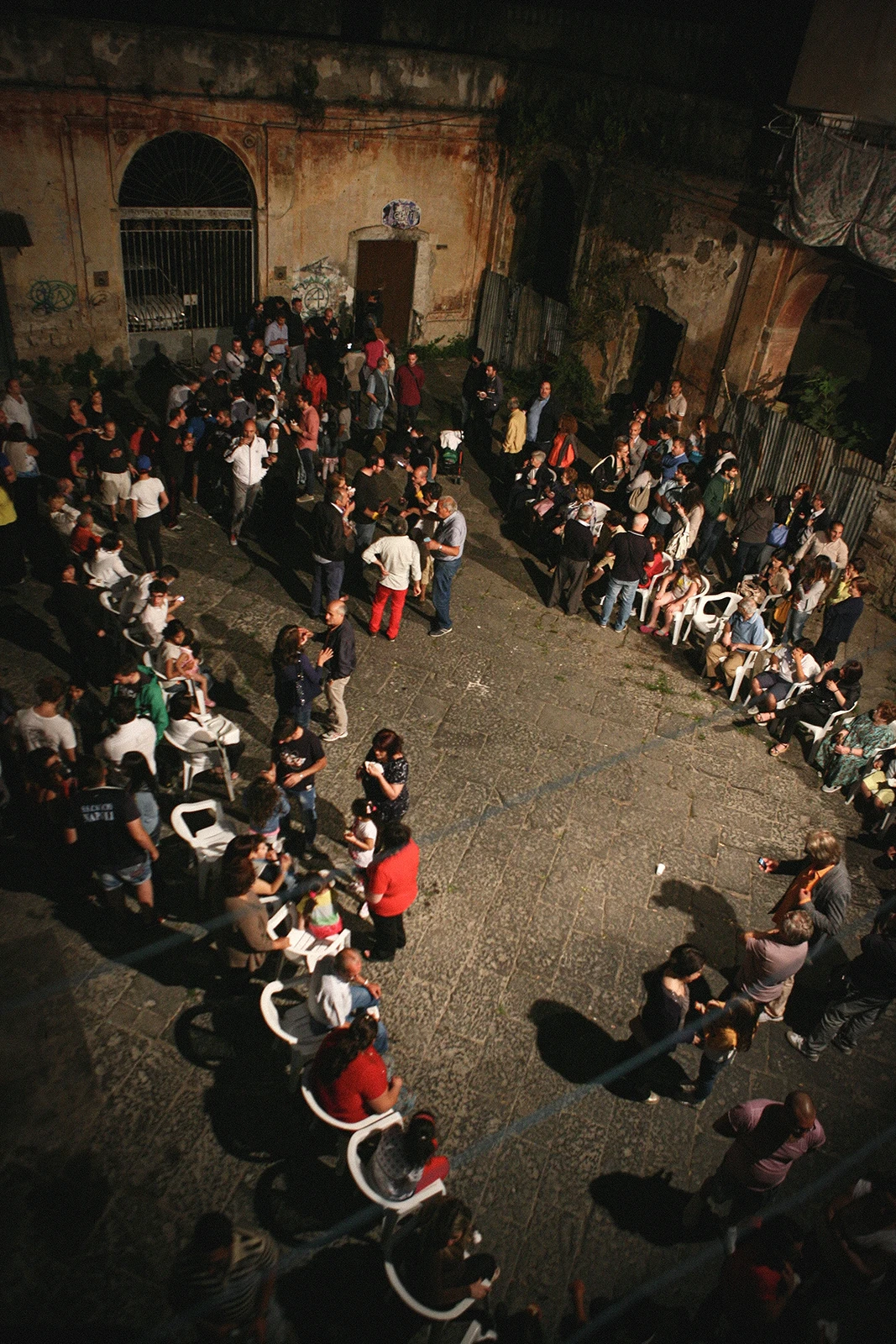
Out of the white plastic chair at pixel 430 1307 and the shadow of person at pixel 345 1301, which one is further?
the shadow of person at pixel 345 1301

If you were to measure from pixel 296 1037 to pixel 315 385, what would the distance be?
364 inches

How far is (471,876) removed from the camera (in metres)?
6.95

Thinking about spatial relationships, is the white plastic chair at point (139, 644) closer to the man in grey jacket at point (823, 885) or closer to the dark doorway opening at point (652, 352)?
the man in grey jacket at point (823, 885)

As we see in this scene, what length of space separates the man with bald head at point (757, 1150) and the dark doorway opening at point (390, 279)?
14.6 meters

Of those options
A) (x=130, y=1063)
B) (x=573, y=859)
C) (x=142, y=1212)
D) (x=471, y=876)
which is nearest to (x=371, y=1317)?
(x=142, y=1212)

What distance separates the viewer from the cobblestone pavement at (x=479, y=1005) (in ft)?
15.9

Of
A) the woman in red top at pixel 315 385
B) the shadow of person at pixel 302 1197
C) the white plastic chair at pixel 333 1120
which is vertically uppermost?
the woman in red top at pixel 315 385

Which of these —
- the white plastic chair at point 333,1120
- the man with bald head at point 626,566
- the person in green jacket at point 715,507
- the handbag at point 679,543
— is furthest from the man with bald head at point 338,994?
the person in green jacket at point 715,507

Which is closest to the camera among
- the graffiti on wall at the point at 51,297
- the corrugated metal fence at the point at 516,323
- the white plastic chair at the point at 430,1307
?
the white plastic chair at the point at 430,1307

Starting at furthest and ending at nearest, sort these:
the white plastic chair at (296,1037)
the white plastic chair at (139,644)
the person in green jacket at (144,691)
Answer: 1. the white plastic chair at (139,644)
2. the person in green jacket at (144,691)
3. the white plastic chair at (296,1037)

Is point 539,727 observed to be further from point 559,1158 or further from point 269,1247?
point 269,1247

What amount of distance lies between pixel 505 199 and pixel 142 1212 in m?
16.6

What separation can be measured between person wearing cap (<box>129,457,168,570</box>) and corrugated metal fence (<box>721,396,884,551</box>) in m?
8.20

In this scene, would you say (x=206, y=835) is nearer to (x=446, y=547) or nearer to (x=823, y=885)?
(x=446, y=547)
